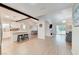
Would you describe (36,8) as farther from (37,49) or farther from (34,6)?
(37,49)

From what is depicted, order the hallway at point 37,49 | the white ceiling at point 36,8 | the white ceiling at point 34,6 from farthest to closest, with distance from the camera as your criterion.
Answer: the hallway at point 37,49
the white ceiling at point 36,8
the white ceiling at point 34,6

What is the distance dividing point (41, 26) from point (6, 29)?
10.2ft

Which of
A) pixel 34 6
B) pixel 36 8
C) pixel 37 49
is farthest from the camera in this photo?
pixel 36 8

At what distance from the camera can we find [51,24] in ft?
47.6

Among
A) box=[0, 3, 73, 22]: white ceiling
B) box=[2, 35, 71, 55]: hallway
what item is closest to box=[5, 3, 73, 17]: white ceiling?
box=[0, 3, 73, 22]: white ceiling

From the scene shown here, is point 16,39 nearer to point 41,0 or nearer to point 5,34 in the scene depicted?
point 5,34

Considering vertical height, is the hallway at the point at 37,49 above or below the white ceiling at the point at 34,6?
below

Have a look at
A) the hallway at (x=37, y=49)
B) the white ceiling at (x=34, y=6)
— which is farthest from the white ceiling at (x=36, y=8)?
the hallway at (x=37, y=49)

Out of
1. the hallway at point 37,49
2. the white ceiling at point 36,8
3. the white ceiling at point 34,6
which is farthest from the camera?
the hallway at point 37,49

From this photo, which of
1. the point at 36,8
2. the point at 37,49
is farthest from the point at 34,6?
the point at 37,49

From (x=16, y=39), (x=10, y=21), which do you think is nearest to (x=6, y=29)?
(x=10, y=21)

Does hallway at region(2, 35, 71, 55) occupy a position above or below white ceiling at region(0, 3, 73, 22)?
below

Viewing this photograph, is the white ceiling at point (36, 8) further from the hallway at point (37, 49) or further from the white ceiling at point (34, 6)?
the hallway at point (37, 49)

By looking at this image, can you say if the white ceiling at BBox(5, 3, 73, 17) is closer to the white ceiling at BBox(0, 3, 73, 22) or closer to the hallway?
the white ceiling at BBox(0, 3, 73, 22)
